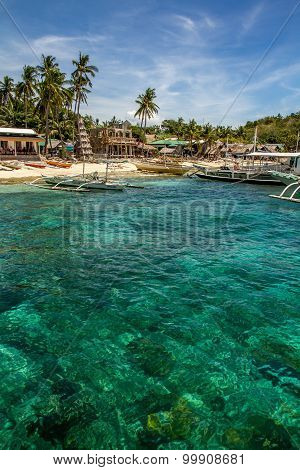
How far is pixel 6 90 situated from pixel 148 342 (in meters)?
89.5

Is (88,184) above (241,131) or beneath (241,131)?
beneath

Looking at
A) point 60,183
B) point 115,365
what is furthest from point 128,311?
point 60,183

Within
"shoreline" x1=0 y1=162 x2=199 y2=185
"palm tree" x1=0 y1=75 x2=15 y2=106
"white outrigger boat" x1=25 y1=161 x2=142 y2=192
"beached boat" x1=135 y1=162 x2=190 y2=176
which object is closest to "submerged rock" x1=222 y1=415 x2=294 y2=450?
"white outrigger boat" x1=25 y1=161 x2=142 y2=192

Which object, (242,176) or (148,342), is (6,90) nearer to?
(242,176)

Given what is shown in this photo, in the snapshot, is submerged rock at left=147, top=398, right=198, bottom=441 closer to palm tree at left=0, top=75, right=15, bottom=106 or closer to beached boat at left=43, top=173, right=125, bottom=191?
beached boat at left=43, top=173, right=125, bottom=191

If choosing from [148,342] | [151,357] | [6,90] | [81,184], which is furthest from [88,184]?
[6,90]

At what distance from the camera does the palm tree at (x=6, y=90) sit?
263ft

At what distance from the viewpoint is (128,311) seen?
408 inches

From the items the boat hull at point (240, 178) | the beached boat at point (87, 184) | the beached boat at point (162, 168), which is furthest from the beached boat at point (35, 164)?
the boat hull at point (240, 178)

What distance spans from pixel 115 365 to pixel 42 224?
16314 mm

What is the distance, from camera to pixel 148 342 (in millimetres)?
8664

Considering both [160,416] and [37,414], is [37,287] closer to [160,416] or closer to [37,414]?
[37,414]

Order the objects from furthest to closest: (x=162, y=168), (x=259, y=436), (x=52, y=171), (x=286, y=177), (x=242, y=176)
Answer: (x=162, y=168) < (x=242, y=176) < (x=52, y=171) < (x=286, y=177) < (x=259, y=436)

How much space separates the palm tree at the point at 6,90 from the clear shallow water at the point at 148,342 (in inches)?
2968
